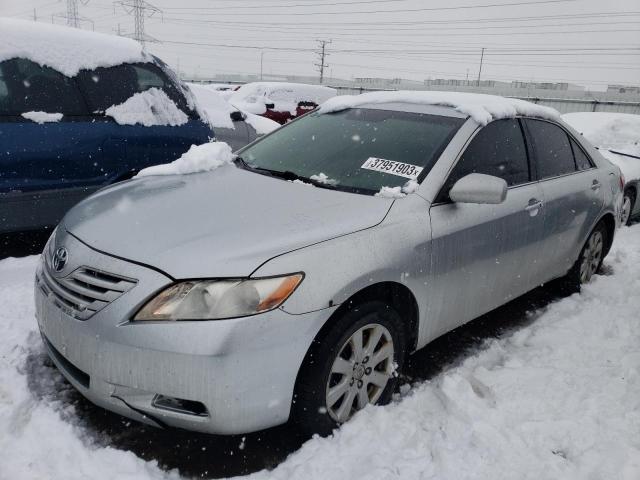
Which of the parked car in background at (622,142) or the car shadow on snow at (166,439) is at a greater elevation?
the parked car in background at (622,142)

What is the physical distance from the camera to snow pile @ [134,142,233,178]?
3.11 m

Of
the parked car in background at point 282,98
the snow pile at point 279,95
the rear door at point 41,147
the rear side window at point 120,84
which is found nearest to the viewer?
the rear door at point 41,147

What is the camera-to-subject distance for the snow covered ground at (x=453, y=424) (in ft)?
7.04

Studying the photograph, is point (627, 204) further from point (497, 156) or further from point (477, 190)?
point (477, 190)

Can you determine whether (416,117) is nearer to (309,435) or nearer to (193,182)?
(193,182)

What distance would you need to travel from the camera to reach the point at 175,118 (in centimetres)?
463

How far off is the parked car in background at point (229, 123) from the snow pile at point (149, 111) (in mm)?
746

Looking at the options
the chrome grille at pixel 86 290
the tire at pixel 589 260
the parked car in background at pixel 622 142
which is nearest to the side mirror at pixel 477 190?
the chrome grille at pixel 86 290

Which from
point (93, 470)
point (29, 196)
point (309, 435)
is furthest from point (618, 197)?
point (29, 196)

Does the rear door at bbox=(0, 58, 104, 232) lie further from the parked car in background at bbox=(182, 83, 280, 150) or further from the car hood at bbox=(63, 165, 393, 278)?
the parked car in background at bbox=(182, 83, 280, 150)

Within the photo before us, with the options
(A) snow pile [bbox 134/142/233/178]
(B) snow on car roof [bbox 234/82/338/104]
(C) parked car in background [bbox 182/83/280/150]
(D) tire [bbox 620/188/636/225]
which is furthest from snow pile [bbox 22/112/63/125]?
(B) snow on car roof [bbox 234/82/338/104]

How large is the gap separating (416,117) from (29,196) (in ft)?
9.44

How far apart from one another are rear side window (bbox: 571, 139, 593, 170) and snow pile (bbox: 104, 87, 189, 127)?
330 centimetres

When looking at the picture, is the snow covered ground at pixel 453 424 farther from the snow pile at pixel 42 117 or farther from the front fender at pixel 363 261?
the snow pile at pixel 42 117
